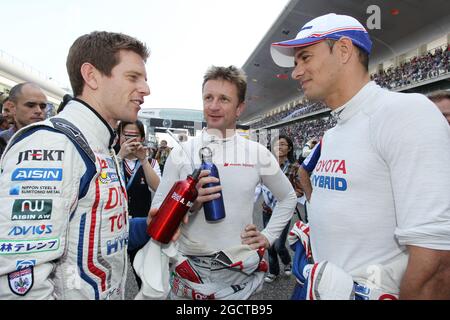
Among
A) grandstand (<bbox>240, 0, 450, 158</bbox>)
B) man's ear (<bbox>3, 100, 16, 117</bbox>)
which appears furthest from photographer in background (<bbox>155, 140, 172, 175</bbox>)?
man's ear (<bbox>3, 100, 16, 117</bbox>)

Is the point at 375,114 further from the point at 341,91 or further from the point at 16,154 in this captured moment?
the point at 16,154

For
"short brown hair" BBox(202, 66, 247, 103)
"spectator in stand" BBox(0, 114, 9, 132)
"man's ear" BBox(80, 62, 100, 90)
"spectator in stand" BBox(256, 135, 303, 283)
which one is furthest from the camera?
"spectator in stand" BBox(256, 135, 303, 283)

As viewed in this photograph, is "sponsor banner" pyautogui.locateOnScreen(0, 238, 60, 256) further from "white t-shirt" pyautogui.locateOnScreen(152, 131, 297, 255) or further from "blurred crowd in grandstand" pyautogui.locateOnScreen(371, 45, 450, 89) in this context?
"blurred crowd in grandstand" pyautogui.locateOnScreen(371, 45, 450, 89)

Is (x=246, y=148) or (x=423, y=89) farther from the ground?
(x=423, y=89)

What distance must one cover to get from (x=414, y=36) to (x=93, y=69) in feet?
79.6

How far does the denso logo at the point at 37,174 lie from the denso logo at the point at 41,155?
4 cm

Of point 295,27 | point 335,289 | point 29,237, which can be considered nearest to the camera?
point 29,237

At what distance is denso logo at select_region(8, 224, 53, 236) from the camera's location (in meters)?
0.90

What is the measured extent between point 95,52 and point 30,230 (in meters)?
0.79

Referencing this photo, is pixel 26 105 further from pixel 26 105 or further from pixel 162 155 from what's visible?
pixel 162 155

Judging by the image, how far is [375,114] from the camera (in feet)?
3.75

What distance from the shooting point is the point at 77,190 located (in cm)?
104
